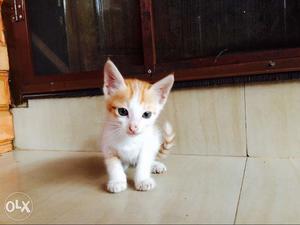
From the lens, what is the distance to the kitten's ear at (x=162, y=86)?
0.92 m

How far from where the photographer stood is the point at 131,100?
859mm

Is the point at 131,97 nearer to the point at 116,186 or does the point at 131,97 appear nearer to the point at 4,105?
the point at 116,186

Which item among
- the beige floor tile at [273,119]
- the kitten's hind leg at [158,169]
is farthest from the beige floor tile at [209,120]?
the kitten's hind leg at [158,169]

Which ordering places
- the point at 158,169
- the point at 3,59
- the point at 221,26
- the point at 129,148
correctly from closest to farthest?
the point at 129,148, the point at 158,169, the point at 221,26, the point at 3,59

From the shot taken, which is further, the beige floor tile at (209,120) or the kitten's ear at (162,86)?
the beige floor tile at (209,120)

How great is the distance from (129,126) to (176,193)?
23 centimetres

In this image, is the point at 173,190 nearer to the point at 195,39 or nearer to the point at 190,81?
the point at 190,81

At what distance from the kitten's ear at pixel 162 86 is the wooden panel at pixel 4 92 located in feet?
3.09

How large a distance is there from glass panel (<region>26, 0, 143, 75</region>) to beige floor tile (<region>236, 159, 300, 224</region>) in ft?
2.16

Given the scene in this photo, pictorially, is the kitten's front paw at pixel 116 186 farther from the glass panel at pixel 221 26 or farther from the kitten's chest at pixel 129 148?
the glass panel at pixel 221 26

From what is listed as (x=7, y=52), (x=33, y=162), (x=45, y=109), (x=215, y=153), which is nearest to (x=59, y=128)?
(x=45, y=109)

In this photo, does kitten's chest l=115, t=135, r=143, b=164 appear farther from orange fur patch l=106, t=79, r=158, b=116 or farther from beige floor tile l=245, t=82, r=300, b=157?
beige floor tile l=245, t=82, r=300, b=157

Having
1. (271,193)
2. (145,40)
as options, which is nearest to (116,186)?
(271,193)

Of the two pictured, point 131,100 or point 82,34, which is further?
point 82,34
